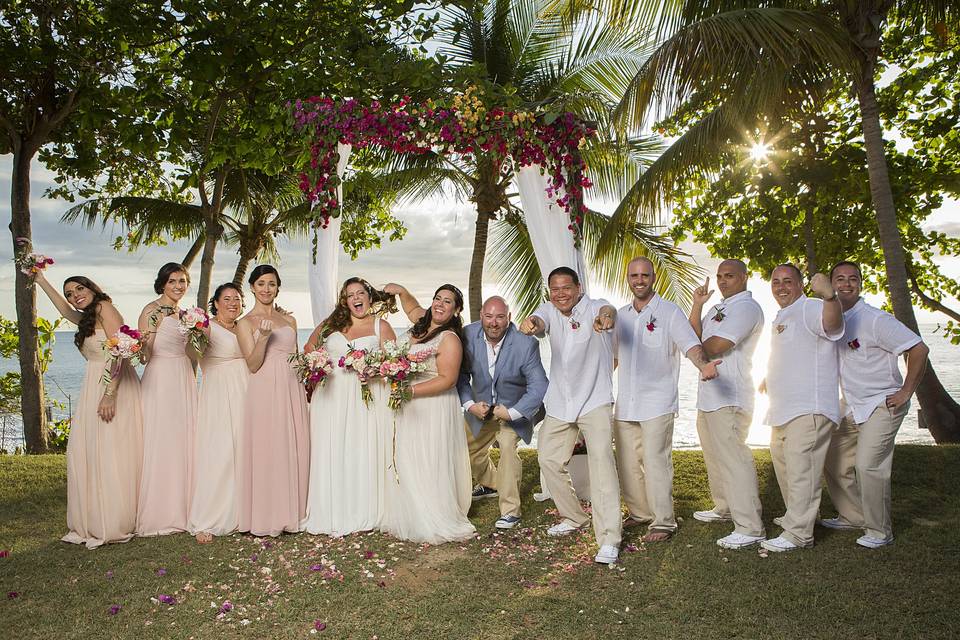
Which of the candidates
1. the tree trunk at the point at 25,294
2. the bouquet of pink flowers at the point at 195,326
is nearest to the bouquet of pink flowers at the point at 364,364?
the bouquet of pink flowers at the point at 195,326

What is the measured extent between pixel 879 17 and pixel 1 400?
19977mm

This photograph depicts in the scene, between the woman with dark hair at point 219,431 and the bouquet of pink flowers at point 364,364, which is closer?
the bouquet of pink flowers at point 364,364

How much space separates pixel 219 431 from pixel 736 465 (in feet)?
13.9

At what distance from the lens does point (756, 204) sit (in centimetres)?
1405

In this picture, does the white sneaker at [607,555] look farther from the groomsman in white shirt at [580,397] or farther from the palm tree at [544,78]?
the palm tree at [544,78]

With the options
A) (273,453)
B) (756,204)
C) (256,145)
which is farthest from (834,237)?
(273,453)

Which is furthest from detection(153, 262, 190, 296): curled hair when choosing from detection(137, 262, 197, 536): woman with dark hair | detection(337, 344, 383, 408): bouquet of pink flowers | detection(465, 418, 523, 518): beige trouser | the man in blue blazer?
detection(465, 418, 523, 518): beige trouser

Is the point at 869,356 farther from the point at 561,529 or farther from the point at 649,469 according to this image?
the point at 561,529

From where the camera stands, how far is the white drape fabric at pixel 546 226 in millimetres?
6934

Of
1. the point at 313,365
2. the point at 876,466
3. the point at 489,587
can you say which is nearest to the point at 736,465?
the point at 876,466

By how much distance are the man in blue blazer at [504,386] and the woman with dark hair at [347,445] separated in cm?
78

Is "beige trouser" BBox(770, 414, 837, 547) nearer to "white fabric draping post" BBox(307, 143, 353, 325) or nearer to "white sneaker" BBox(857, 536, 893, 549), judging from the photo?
"white sneaker" BBox(857, 536, 893, 549)

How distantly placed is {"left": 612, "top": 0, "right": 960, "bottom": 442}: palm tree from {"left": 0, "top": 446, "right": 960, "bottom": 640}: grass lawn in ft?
14.1

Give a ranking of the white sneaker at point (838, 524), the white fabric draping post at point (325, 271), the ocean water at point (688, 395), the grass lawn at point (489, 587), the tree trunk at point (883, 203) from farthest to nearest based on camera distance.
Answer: the ocean water at point (688, 395)
the tree trunk at point (883, 203)
the white fabric draping post at point (325, 271)
the white sneaker at point (838, 524)
the grass lawn at point (489, 587)
